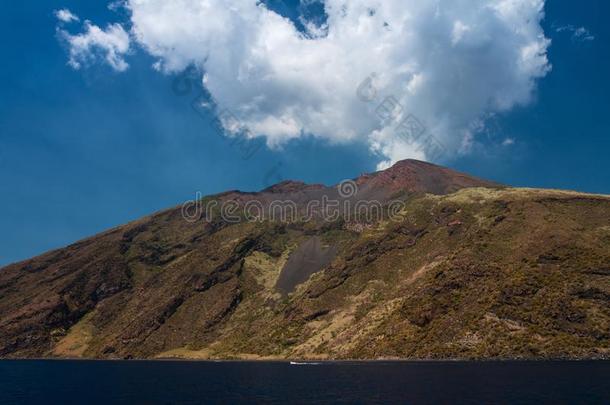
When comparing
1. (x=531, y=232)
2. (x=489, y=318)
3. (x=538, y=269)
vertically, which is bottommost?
(x=489, y=318)

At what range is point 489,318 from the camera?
158 m

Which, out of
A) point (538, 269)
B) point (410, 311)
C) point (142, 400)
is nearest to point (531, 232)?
point (538, 269)

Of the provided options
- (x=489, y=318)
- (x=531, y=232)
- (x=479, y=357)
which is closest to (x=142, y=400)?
(x=479, y=357)

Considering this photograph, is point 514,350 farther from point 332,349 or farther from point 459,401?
point 459,401

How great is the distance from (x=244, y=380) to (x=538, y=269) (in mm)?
110807

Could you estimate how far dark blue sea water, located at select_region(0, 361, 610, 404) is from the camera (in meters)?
74.1

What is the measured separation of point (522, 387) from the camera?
267 feet

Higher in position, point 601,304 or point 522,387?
point 601,304

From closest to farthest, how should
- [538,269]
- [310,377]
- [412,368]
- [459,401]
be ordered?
[459,401] → [310,377] → [412,368] → [538,269]

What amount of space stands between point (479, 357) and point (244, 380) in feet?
232

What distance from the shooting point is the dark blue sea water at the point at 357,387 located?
74.1 m

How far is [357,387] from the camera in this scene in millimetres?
89688

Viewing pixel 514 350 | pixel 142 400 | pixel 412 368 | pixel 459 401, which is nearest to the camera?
pixel 459 401

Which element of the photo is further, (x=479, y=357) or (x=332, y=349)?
(x=332, y=349)
